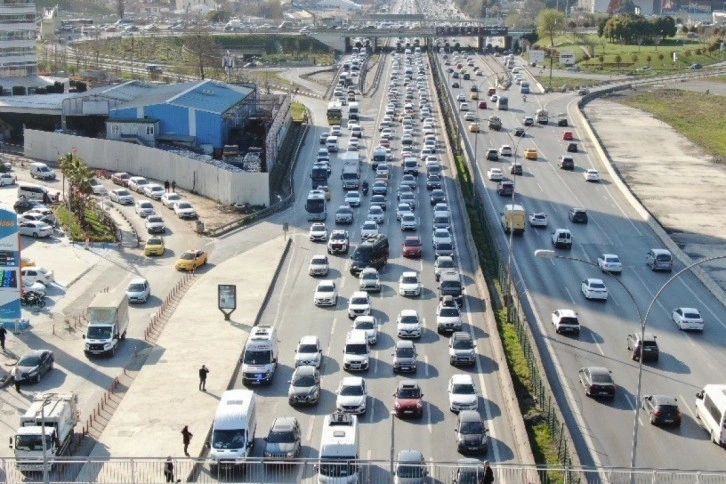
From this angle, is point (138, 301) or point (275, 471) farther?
point (138, 301)

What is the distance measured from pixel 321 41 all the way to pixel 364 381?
155m

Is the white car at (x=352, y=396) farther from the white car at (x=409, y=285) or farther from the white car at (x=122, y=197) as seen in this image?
the white car at (x=122, y=197)

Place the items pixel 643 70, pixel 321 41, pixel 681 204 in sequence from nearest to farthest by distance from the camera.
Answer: pixel 681 204 < pixel 643 70 < pixel 321 41

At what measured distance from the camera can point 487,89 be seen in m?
136

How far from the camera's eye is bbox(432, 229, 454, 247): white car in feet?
189

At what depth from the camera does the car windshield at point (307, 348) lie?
41.2 meters

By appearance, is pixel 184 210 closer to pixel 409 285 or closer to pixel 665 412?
pixel 409 285

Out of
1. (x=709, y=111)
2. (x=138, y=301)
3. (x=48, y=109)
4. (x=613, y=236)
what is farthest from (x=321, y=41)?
(x=138, y=301)

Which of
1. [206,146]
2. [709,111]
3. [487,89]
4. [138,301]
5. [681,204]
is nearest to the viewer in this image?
[138,301]

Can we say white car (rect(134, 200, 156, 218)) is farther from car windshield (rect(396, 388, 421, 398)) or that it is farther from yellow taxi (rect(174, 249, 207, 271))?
car windshield (rect(396, 388, 421, 398))

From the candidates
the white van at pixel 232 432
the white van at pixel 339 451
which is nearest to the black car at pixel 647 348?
the white van at pixel 339 451

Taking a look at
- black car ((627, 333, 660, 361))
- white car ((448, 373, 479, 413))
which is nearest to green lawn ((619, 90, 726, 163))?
black car ((627, 333, 660, 361))

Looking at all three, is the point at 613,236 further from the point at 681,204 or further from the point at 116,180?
the point at 116,180

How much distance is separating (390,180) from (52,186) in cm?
2158
